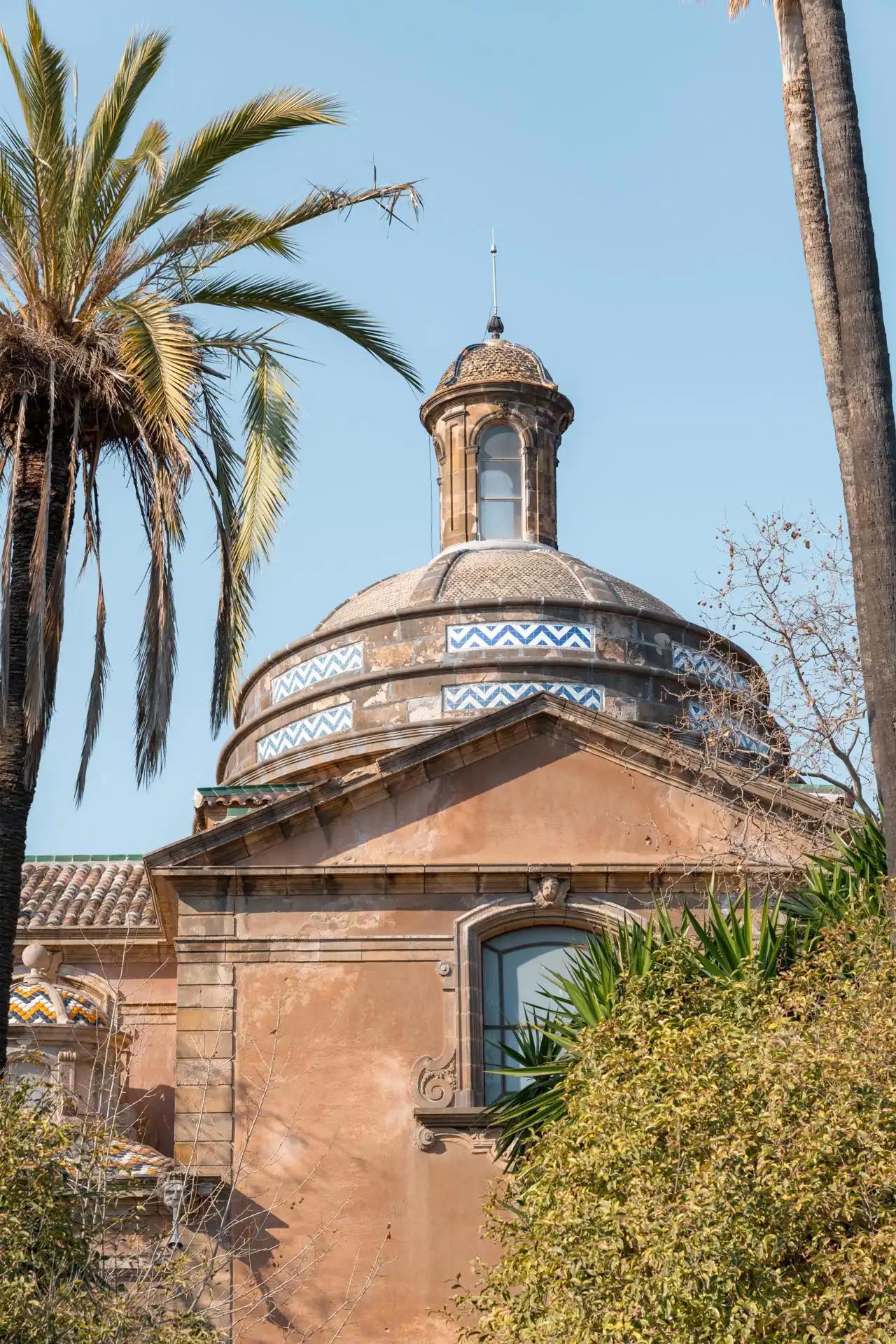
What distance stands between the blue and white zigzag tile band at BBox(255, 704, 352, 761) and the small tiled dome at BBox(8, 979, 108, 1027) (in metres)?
5.92

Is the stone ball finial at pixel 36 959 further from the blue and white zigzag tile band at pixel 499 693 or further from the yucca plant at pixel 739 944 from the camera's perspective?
the yucca plant at pixel 739 944

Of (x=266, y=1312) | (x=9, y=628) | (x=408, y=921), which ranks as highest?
(x=9, y=628)

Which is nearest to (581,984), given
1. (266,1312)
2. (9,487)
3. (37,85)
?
(266,1312)

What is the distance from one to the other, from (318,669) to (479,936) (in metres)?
8.34

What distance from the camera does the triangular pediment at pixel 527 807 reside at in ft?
78.0

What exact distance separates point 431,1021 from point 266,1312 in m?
3.33

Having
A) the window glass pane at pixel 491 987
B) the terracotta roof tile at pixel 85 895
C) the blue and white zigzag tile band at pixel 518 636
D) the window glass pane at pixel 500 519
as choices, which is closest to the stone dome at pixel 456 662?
the blue and white zigzag tile band at pixel 518 636

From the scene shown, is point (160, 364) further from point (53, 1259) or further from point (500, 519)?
point (500, 519)

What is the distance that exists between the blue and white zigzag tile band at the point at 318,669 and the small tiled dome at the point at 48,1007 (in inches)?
268

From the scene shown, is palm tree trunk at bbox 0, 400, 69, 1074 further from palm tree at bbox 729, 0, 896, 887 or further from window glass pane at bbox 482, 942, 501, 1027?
window glass pane at bbox 482, 942, 501, 1027

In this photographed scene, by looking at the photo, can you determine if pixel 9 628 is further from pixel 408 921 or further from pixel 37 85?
pixel 408 921

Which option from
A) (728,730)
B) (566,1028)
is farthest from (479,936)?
(566,1028)

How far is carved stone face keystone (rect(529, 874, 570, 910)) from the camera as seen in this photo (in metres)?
23.7

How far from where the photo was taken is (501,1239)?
57.3 ft
